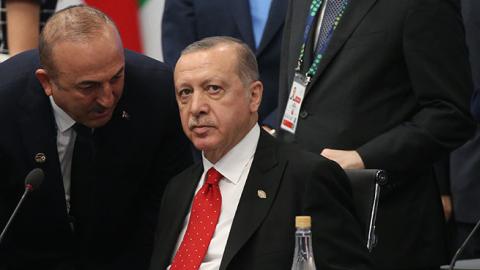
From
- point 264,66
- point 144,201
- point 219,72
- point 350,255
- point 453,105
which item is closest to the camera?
point 350,255

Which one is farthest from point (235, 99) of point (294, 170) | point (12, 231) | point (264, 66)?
point (264, 66)

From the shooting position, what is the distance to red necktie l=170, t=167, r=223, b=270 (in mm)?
3822

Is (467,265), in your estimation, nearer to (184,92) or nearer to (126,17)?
(184,92)

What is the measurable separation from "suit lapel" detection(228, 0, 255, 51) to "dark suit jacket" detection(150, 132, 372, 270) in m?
1.80

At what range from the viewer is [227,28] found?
570 cm

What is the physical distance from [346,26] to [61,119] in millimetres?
1253

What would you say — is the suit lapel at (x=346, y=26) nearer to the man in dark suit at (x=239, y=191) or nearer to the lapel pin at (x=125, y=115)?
the man in dark suit at (x=239, y=191)

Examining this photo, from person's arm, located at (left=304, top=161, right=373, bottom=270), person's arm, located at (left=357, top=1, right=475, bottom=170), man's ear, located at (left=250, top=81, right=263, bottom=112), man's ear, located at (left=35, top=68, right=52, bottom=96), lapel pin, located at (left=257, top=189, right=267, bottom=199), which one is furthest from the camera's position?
person's arm, located at (left=357, top=1, right=475, bottom=170)

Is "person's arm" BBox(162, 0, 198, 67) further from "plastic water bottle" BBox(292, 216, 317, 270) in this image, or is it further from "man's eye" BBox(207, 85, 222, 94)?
"plastic water bottle" BBox(292, 216, 317, 270)

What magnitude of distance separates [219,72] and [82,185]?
3.09ft

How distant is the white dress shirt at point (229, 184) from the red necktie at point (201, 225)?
0.7 inches

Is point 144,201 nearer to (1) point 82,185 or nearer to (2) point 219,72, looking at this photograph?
(1) point 82,185

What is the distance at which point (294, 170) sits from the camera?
150 inches

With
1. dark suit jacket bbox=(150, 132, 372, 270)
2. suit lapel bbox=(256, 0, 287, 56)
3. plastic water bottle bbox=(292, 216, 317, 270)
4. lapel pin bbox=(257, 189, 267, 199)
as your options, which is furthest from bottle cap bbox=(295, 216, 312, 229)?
suit lapel bbox=(256, 0, 287, 56)
